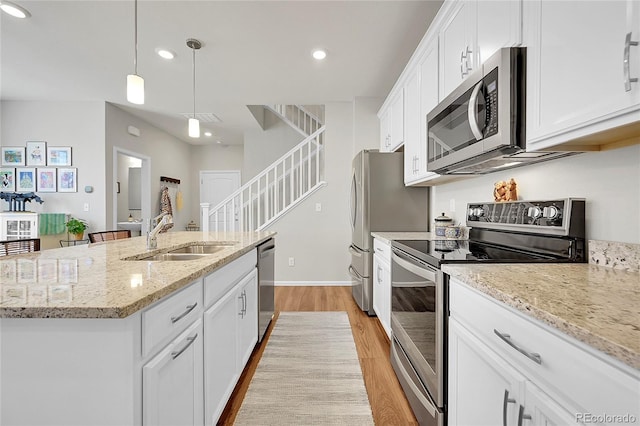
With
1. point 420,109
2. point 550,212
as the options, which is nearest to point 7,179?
point 420,109

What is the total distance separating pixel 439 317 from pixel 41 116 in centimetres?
629

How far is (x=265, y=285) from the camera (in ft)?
9.00

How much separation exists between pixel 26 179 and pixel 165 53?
3.55 meters

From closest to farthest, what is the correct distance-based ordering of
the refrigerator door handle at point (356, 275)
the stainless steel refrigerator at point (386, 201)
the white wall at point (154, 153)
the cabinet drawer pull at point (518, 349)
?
the cabinet drawer pull at point (518, 349) → the stainless steel refrigerator at point (386, 201) → the refrigerator door handle at point (356, 275) → the white wall at point (154, 153)

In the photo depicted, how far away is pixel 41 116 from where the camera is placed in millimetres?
4762

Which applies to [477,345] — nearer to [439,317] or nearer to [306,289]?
[439,317]

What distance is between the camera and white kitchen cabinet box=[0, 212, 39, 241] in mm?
4148

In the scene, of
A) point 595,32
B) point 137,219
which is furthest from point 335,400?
point 137,219

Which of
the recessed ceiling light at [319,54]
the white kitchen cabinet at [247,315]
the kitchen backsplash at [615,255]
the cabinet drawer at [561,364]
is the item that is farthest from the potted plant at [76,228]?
the kitchen backsplash at [615,255]

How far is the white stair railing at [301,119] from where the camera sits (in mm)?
6340

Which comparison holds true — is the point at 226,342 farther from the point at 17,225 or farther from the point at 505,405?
the point at 17,225

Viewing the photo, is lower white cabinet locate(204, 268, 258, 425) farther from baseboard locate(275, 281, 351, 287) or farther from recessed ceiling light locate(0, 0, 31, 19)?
recessed ceiling light locate(0, 0, 31, 19)

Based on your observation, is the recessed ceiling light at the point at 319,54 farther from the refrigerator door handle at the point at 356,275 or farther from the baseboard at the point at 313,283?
the baseboard at the point at 313,283

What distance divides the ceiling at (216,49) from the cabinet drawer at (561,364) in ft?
8.16
